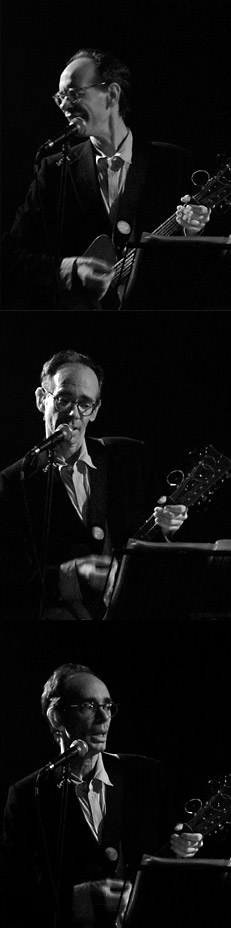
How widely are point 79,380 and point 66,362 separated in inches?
1.2

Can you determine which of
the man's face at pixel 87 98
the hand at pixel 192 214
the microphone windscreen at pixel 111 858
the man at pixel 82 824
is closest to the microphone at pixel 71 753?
the man at pixel 82 824

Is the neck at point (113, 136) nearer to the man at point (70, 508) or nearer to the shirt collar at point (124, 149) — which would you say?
the shirt collar at point (124, 149)

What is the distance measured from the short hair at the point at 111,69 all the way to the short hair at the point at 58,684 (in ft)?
2.53

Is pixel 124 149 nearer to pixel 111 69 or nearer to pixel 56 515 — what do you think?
pixel 111 69

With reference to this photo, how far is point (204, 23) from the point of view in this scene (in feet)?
4.62

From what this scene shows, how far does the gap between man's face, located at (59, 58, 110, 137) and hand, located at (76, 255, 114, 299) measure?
0.18 m

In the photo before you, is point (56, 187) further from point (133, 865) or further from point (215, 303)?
point (133, 865)

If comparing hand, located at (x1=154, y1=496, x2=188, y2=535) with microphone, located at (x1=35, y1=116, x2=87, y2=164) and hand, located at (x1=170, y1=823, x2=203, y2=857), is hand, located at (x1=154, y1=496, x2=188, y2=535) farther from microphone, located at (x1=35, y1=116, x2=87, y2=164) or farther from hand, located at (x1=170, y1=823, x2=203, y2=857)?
microphone, located at (x1=35, y1=116, x2=87, y2=164)

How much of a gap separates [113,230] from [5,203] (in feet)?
0.51

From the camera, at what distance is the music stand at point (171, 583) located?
1.40 m

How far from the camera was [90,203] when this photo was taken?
1438 millimetres

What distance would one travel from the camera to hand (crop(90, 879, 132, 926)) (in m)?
1.36

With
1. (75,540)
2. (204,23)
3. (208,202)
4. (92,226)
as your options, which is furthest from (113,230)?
(75,540)

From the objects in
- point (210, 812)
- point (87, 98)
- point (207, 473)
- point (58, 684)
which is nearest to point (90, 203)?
point (87, 98)
